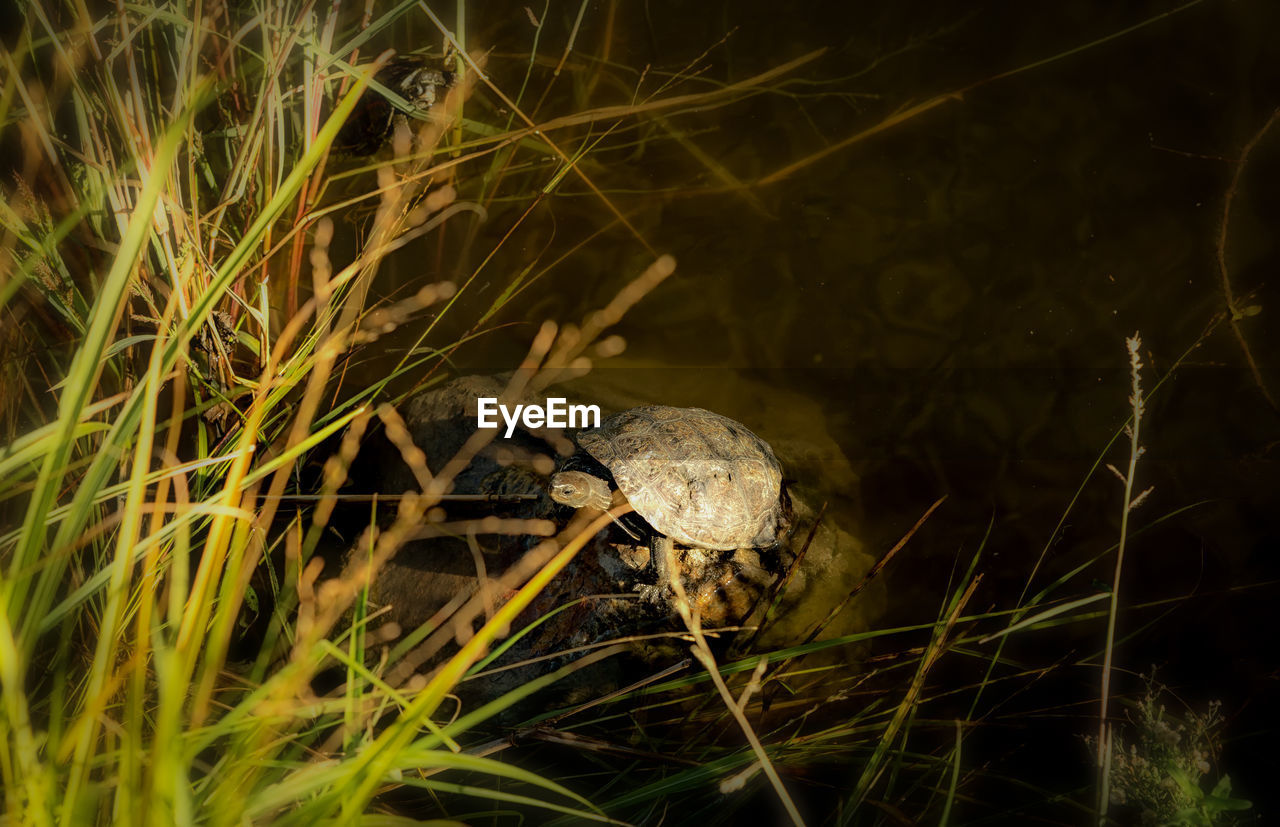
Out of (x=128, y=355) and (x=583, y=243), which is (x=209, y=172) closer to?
(x=128, y=355)

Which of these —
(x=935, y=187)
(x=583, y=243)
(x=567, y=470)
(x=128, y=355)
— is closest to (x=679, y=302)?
(x=583, y=243)

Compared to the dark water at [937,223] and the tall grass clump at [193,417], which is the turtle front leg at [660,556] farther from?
the dark water at [937,223]

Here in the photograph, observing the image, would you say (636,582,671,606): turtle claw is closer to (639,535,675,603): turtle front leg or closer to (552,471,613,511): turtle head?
(639,535,675,603): turtle front leg

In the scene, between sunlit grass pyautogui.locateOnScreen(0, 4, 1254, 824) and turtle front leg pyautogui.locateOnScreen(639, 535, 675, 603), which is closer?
sunlit grass pyautogui.locateOnScreen(0, 4, 1254, 824)

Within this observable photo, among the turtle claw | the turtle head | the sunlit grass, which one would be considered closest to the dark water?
the sunlit grass

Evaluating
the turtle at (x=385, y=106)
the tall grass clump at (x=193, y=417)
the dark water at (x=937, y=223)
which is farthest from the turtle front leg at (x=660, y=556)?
the turtle at (x=385, y=106)

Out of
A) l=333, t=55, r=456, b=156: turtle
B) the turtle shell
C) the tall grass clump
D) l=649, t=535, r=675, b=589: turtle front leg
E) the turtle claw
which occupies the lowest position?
the turtle claw
